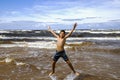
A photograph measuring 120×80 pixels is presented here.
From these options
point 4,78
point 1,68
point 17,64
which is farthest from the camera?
point 17,64

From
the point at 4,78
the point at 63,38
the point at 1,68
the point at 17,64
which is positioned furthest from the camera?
the point at 17,64

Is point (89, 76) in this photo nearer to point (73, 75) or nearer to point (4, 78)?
point (73, 75)

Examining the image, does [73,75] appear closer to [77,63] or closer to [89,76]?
[89,76]

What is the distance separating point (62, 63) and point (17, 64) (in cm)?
A: 262

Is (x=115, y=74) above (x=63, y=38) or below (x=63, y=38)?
below

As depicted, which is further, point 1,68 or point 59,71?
point 1,68

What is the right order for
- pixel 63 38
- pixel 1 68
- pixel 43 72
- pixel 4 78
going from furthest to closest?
1. pixel 1 68
2. pixel 43 72
3. pixel 4 78
4. pixel 63 38

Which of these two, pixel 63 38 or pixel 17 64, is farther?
pixel 17 64

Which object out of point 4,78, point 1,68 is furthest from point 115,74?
point 1,68

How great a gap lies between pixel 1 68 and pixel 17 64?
1120mm

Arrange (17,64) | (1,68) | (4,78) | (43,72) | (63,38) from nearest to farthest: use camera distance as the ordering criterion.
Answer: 1. (63,38)
2. (4,78)
3. (43,72)
4. (1,68)
5. (17,64)

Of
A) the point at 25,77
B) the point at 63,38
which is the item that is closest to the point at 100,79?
the point at 63,38

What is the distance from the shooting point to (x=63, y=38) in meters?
9.91

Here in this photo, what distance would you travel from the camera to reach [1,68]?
12.7 m
